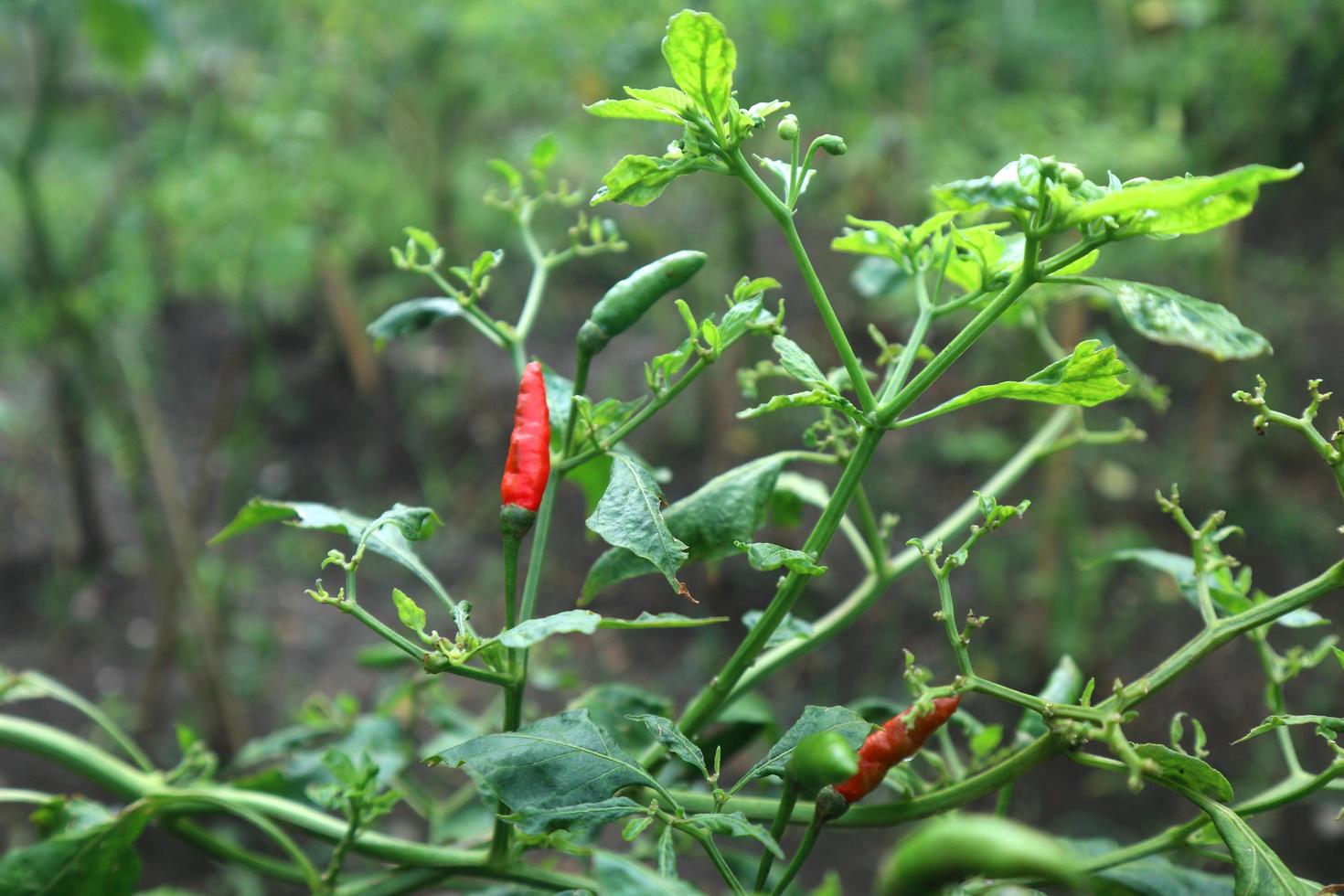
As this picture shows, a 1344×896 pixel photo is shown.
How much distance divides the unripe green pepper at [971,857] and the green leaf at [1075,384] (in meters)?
0.18

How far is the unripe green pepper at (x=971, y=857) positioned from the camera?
0.25 metres

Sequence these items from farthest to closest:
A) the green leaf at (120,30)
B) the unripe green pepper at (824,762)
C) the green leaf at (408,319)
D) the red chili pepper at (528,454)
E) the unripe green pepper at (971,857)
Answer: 1. the green leaf at (120,30)
2. the green leaf at (408,319)
3. the red chili pepper at (528,454)
4. the unripe green pepper at (824,762)
5. the unripe green pepper at (971,857)

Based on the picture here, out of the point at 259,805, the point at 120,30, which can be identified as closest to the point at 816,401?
the point at 259,805

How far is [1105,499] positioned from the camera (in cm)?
239

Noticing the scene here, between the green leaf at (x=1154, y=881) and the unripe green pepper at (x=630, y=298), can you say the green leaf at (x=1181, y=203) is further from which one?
the green leaf at (x=1154, y=881)

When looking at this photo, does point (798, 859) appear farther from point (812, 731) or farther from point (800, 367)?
point (800, 367)

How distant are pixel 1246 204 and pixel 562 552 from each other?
2.20 metres

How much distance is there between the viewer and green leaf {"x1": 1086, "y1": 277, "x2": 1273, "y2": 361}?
0.39 meters

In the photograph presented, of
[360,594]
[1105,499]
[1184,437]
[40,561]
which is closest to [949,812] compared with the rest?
[360,594]

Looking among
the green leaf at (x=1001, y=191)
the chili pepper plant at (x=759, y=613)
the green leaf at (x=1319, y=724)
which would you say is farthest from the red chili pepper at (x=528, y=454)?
the green leaf at (x=1319, y=724)

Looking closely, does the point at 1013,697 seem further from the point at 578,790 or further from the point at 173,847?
the point at 173,847

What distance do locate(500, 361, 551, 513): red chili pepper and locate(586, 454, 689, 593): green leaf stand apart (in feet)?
0.15

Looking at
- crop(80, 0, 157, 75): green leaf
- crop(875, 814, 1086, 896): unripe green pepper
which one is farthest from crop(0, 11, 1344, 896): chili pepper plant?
crop(80, 0, 157, 75): green leaf

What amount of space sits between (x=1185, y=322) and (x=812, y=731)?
227 millimetres
